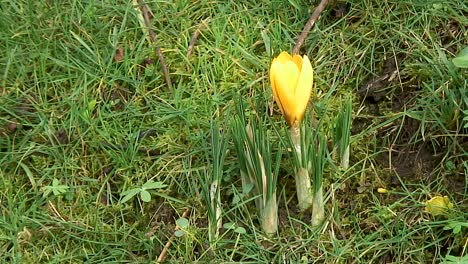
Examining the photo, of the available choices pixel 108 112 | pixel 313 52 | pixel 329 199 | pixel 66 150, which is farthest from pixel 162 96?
pixel 329 199

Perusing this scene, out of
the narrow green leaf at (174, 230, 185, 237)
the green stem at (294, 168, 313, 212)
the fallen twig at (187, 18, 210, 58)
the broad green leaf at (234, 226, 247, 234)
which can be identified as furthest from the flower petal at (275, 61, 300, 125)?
the fallen twig at (187, 18, 210, 58)

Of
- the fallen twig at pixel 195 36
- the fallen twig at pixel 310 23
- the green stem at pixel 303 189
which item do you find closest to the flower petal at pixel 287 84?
the green stem at pixel 303 189

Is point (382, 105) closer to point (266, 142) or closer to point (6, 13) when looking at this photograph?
point (266, 142)

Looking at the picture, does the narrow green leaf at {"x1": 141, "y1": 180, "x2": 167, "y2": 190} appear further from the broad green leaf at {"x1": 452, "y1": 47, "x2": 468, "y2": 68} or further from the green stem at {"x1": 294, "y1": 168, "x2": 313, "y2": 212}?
the broad green leaf at {"x1": 452, "y1": 47, "x2": 468, "y2": 68}

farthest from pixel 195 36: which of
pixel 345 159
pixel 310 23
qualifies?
pixel 345 159

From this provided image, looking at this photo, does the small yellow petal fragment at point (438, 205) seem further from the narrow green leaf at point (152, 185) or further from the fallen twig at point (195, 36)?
the fallen twig at point (195, 36)
